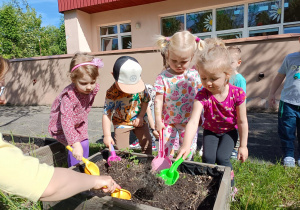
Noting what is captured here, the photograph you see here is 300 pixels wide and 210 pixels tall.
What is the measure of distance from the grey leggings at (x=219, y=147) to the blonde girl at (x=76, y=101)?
3.65ft

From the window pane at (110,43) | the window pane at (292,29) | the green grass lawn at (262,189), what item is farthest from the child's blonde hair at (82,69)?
the window pane at (110,43)

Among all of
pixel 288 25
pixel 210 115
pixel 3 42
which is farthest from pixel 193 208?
pixel 3 42

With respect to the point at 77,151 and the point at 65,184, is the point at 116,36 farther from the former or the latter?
the point at 65,184

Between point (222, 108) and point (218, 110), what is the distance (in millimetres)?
36

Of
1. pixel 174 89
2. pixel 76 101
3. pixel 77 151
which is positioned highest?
pixel 174 89

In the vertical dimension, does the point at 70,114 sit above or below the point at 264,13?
below

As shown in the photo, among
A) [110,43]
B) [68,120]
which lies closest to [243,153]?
[68,120]

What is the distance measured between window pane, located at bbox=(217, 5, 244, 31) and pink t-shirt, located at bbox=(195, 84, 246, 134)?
6233 millimetres

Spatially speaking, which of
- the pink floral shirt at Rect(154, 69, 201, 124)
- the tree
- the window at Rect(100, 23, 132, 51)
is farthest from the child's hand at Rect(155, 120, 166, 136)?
the tree

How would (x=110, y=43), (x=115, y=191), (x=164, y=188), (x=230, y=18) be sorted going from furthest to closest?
(x=110, y=43) → (x=230, y=18) → (x=164, y=188) → (x=115, y=191)

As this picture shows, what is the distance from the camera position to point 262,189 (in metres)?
1.98

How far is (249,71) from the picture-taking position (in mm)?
5605

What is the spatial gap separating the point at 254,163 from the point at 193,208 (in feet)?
4.69

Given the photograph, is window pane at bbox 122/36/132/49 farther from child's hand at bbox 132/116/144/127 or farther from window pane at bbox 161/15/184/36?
child's hand at bbox 132/116/144/127
